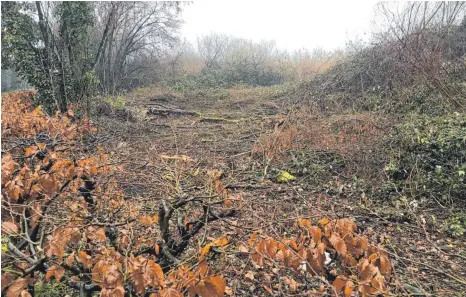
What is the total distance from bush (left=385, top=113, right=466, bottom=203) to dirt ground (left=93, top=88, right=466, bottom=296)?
261 mm

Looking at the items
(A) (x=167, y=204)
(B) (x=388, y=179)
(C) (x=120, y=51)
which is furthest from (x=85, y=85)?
(C) (x=120, y=51)

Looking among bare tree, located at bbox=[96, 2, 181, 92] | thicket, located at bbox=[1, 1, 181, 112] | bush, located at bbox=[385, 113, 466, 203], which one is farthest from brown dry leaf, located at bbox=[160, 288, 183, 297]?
bare tree, located at bbox=[96, 2, 181, 92]

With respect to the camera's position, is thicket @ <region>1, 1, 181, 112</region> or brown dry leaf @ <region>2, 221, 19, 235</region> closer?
brown dry leaf @ <region>2, 221, 19, 235</region>

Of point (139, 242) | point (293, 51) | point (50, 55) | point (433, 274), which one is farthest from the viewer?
point (293, 51)

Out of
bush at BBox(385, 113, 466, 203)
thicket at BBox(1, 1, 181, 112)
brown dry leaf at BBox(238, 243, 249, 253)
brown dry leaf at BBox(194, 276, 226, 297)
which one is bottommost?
bush at BBox(385, 113, 466, 203)

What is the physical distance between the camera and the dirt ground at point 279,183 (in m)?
2.53

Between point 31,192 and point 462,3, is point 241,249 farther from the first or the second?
point 462,3

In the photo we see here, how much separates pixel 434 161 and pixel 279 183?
2.16 meters

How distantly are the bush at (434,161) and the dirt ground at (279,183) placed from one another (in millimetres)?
261

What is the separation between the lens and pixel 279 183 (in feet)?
17.9

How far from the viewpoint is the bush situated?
4.64m

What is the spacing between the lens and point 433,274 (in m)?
3.10

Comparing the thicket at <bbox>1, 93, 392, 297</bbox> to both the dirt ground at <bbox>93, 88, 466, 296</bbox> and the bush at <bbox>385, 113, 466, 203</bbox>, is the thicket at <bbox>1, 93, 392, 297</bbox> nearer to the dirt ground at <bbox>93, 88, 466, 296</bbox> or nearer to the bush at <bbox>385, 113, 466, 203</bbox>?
the dirt ground at <bbox>93, 88, 466, 296</bbox>

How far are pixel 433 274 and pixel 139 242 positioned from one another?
8.20 ft
